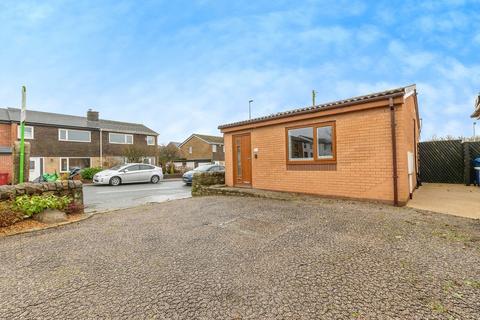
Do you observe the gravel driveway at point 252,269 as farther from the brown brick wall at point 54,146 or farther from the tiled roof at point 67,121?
the tiled roof at point 67,121

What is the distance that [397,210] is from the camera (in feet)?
19.2

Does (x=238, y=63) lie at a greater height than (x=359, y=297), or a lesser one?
greater

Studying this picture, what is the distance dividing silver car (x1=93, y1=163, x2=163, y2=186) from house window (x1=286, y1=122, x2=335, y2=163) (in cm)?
1345

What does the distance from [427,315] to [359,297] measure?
55cm

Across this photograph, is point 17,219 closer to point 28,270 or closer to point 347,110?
point 28,270

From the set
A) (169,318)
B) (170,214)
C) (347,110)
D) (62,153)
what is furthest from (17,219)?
(62,153)

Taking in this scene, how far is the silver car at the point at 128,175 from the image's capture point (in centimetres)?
1675

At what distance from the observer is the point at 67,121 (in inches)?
983

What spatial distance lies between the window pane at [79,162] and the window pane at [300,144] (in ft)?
78.9

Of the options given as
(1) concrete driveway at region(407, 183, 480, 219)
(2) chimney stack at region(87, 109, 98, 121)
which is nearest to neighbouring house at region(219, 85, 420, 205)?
(1) concrete driveway at region(407, 183, 480, 219)

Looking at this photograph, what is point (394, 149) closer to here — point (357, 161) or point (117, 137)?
point (357, 161)

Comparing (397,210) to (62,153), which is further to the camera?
(62,153)

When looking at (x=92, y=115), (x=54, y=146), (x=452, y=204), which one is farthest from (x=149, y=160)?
(x=452, y=204)

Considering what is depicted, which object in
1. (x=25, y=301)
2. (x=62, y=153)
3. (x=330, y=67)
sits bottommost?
(x=25, y=301)
